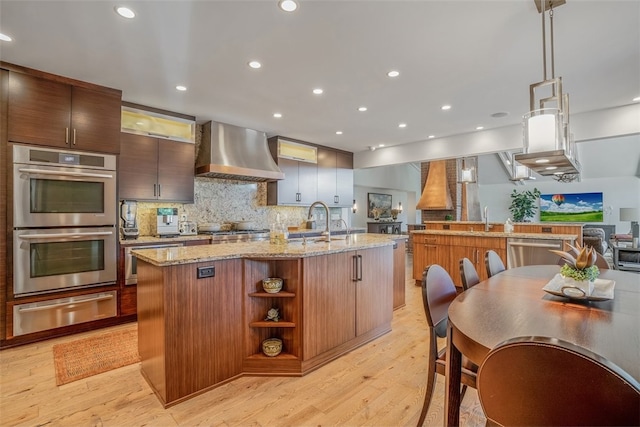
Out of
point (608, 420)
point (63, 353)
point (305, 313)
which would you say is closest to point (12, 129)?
point (63, 353)

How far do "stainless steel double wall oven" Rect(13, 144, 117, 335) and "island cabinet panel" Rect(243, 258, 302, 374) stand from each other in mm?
1945

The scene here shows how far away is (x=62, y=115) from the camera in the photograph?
3.07 metres

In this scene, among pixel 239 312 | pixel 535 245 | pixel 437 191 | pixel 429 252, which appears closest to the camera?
pixel 239 312

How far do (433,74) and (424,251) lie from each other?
2.95m

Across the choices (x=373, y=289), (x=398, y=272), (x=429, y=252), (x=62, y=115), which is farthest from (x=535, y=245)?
(x=62, y=115)

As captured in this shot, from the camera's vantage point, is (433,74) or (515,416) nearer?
(515,416)

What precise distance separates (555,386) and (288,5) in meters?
2.32

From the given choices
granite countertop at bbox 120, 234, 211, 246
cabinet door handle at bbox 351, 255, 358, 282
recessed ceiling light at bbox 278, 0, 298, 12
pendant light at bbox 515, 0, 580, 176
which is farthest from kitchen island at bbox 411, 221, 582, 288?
recessed ceiling light at bbox 278, 0, 298, 12

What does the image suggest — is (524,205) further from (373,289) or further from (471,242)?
(373,289)

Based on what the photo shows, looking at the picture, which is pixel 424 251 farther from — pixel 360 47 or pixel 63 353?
pixel 63 353

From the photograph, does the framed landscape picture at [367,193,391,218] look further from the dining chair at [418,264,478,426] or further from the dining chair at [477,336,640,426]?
the dining chair at [477,336,640,426]

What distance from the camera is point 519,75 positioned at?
3055mm

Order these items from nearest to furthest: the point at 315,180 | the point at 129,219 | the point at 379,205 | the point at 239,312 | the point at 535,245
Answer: the point at 239,312
the point at 129,219
the point at 535,245
the point at 315,180
the point at 379,205

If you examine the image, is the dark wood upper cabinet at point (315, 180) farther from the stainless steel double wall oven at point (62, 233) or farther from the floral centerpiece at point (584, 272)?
the floral centerpiece at point (584, 272)
